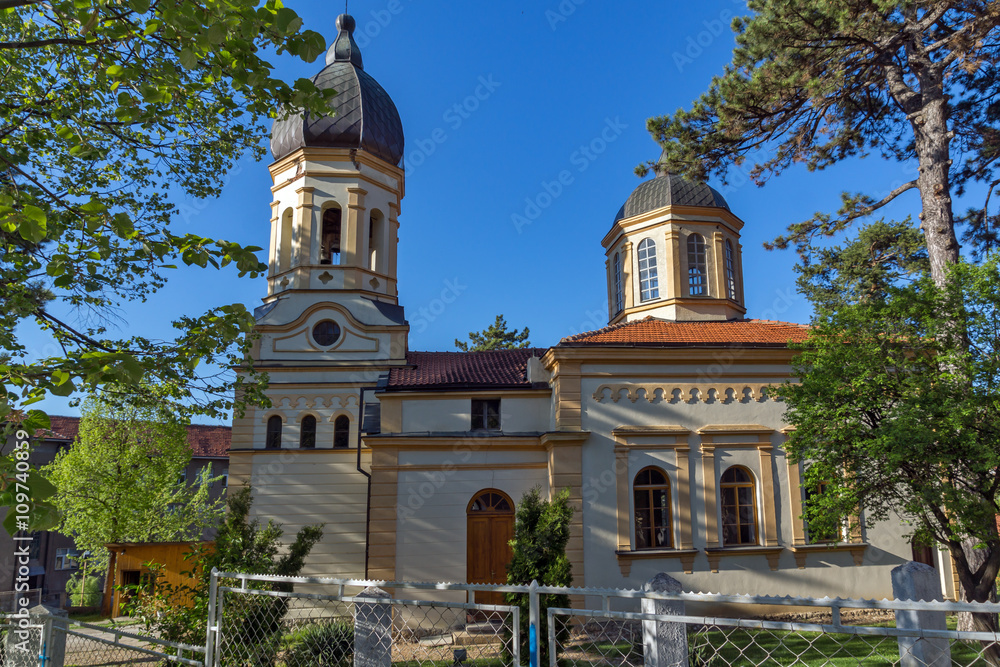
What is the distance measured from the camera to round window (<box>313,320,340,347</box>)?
55.5 ft

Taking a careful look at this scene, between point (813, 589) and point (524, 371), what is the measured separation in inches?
313

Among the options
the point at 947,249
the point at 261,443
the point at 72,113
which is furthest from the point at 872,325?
the point at 261,443

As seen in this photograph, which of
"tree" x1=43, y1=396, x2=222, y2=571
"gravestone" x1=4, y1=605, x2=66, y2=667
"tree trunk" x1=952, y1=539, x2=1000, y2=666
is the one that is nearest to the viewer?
"gravestone" x1=4, y1=605, x2=66, y2=667

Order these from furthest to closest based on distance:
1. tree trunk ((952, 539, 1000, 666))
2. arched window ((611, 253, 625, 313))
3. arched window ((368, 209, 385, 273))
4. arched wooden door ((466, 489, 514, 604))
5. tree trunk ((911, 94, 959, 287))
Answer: arched window ((611, 253, 625, 313)) → arched window ((368, 209, 385, 273)) → arched wooden door ((466, 489, 514, 604)) → tree trunk ((911, 94, 959, 287)) → tree trunk ((952, 539, 1000, 666))

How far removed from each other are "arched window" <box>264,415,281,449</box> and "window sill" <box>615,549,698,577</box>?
8.68m

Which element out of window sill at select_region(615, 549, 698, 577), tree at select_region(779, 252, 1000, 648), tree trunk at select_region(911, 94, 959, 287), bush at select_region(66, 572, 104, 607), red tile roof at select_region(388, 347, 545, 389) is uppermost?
tree trunk at select_region(911, 94, 959, 287)

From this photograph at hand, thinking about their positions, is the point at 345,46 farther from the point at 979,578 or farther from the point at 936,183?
the point at 979,578

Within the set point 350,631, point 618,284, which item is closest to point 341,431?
point 350,631

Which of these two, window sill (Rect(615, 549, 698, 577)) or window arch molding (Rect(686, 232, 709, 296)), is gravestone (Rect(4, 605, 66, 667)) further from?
window arch molding (Rect(686, 232, 709, 296))

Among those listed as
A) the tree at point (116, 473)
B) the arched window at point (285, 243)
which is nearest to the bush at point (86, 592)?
the tree at point (116, 473)

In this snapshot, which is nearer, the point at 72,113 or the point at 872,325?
the point at 72,113

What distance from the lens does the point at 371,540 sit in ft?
45.2

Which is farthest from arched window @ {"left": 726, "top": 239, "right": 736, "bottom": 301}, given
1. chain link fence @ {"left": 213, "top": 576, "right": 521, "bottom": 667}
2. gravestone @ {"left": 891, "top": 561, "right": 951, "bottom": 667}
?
gravestone @ {"left": 891, "top": 561, "right": 951, "bottom": 667}

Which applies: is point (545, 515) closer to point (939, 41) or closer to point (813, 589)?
point (813, 589)
